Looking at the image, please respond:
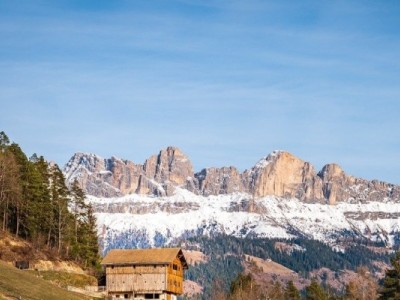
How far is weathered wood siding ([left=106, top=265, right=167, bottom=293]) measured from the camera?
11406 centimetres

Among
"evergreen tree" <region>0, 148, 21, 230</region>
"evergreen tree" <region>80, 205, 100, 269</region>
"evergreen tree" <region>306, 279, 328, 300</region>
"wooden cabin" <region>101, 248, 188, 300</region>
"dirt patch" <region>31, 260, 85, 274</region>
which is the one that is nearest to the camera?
"dirt patch" <region>31, 260, 85, 274</region>

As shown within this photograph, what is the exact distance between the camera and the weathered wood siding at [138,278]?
374ft

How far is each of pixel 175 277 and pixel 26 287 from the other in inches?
1828

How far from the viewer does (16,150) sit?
396 feet

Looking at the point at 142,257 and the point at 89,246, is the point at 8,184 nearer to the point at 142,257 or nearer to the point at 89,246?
the point at 142,257

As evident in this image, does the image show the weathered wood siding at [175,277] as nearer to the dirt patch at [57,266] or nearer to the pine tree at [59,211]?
the dirt patch at [57,266]

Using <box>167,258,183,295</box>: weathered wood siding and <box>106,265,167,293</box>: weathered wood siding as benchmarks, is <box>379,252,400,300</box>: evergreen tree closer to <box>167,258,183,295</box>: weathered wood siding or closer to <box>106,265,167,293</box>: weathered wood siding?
<box>167,258,183,295</box>: weathered wood siding

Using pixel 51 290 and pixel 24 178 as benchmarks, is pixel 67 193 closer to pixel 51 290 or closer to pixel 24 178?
pixel 24 178

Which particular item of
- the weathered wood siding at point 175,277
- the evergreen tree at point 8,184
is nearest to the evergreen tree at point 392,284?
the weathered wood siding at point 175,277

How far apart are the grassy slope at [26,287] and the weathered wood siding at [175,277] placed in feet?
92.0

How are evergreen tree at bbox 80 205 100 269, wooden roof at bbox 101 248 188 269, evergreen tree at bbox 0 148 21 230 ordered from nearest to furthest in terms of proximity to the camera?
1. evergreen tree at bbox 0 148 21 230
2. wooden roof at bbox 101 248 188 269
3. evergreen tree at bbox 80 205 100 269

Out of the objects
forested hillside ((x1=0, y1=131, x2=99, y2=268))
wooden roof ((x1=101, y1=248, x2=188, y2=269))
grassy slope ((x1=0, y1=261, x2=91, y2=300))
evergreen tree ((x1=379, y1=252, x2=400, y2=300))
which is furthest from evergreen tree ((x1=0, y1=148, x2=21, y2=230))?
evergreen tree ((x1=379, y1=252, x2=400, y2=300))

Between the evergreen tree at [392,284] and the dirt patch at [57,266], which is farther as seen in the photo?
the evergreen tree at [392,284]

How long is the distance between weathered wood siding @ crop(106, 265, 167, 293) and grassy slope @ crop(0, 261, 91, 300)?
25.4 metres
